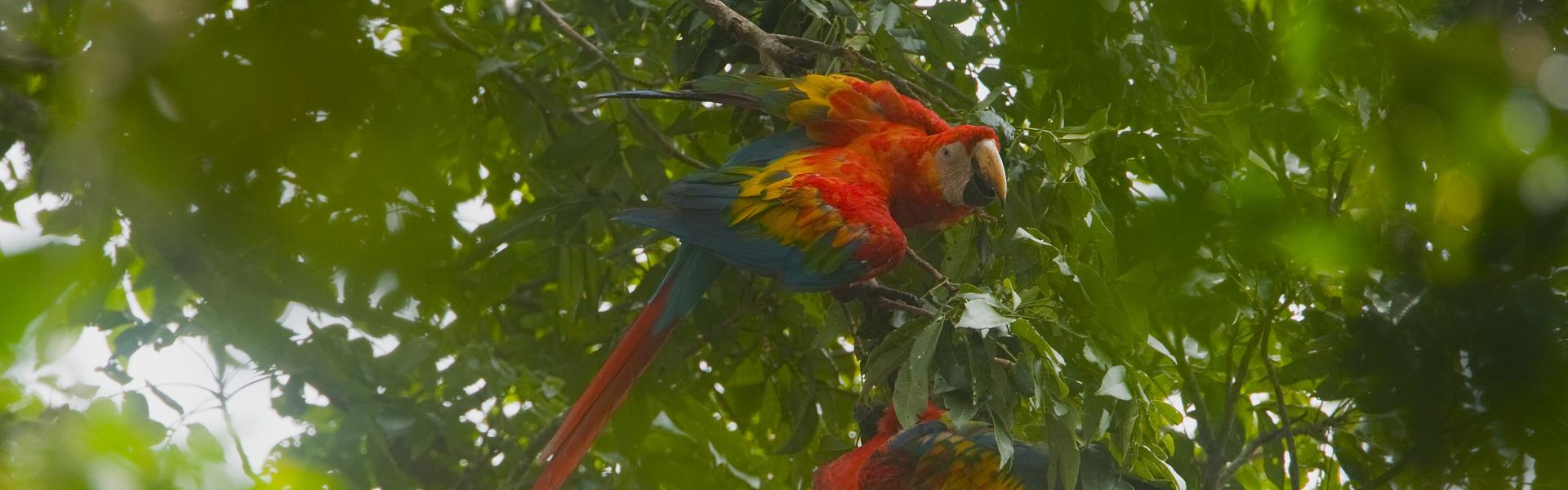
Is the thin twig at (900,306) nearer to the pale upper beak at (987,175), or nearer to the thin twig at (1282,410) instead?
Result: the pale upper beak at (987,175)

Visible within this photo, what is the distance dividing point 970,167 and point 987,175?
0.10 ft

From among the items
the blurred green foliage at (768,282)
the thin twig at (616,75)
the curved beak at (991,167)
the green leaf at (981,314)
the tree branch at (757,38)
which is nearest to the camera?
the blurred green foliage at (768,282)

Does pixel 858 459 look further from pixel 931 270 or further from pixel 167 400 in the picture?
Result: pixel 167 400

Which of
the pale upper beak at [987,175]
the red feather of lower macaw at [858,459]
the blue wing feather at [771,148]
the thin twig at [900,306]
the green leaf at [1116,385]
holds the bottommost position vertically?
the red feather of lower macaw at [858,459]

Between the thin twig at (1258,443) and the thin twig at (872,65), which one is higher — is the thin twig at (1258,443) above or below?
below

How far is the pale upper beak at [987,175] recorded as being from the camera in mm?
930

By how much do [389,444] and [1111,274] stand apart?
76cm

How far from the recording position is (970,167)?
969mm

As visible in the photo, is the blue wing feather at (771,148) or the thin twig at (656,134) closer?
the blue wing feather at (771,148)

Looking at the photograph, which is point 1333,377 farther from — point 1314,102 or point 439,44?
point 439,44

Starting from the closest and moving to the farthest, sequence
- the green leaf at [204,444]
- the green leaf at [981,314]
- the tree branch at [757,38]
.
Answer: the green leaf at [204,444]
the green leaf at [981,314]
the tree branch at [757,38]

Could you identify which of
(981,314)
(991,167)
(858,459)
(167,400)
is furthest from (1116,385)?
(167,400)

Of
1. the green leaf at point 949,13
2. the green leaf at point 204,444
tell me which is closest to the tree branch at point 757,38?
the green leaf at point 949,13

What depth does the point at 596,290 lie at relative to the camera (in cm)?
135
